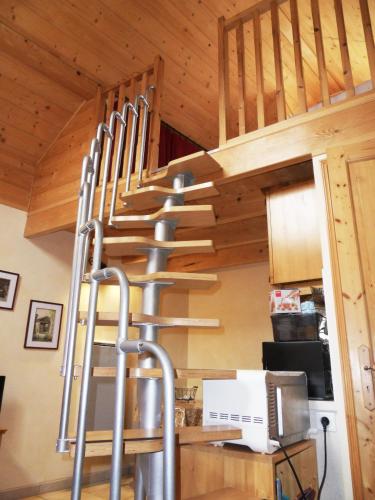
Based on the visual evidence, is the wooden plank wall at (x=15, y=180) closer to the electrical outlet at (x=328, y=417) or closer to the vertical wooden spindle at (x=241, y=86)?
the vertical wooden spindle at (x=241, y=86)

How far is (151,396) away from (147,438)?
16.3 inches

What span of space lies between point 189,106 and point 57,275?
2.65 meters

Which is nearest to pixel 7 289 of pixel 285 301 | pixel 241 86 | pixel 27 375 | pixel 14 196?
pixel 27 375

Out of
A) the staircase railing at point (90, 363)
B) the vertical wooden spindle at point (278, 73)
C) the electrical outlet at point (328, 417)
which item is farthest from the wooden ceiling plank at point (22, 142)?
the electrical outlet at point (328, 417)

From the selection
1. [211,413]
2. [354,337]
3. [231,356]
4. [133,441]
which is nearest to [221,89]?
[354,337]

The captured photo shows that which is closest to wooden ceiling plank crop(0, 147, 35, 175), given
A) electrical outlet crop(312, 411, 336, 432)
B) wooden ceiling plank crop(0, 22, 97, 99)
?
wooden ceiling plank crop(0, 22, 97, 99)

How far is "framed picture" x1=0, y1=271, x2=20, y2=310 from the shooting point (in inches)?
142

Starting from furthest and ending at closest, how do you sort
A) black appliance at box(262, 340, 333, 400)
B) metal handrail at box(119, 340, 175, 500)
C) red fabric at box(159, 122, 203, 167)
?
red fabric at box(159, 122, 203, 167), black appliance at box(262, 340, 333, 400), metal handrail at box(119, 340, 175, 500)

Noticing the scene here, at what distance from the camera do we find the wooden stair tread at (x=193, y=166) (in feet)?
8.32

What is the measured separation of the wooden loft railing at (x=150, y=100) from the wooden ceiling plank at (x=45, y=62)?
0.22m

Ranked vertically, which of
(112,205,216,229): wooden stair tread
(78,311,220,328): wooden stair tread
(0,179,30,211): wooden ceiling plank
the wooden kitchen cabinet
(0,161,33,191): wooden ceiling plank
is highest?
(0,161,33,191): wooden ceiling plank

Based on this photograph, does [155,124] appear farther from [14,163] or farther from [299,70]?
[14,163]

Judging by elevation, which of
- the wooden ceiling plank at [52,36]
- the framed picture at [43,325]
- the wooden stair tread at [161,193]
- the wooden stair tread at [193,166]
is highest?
the wooden ceiling plank at [52,36]

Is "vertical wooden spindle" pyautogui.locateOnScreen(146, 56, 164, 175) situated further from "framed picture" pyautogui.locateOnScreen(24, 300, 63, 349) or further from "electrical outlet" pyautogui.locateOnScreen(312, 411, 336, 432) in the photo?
"electrical outlet" pyautogui.locateOnScreen(312, 411, 336, 432)
